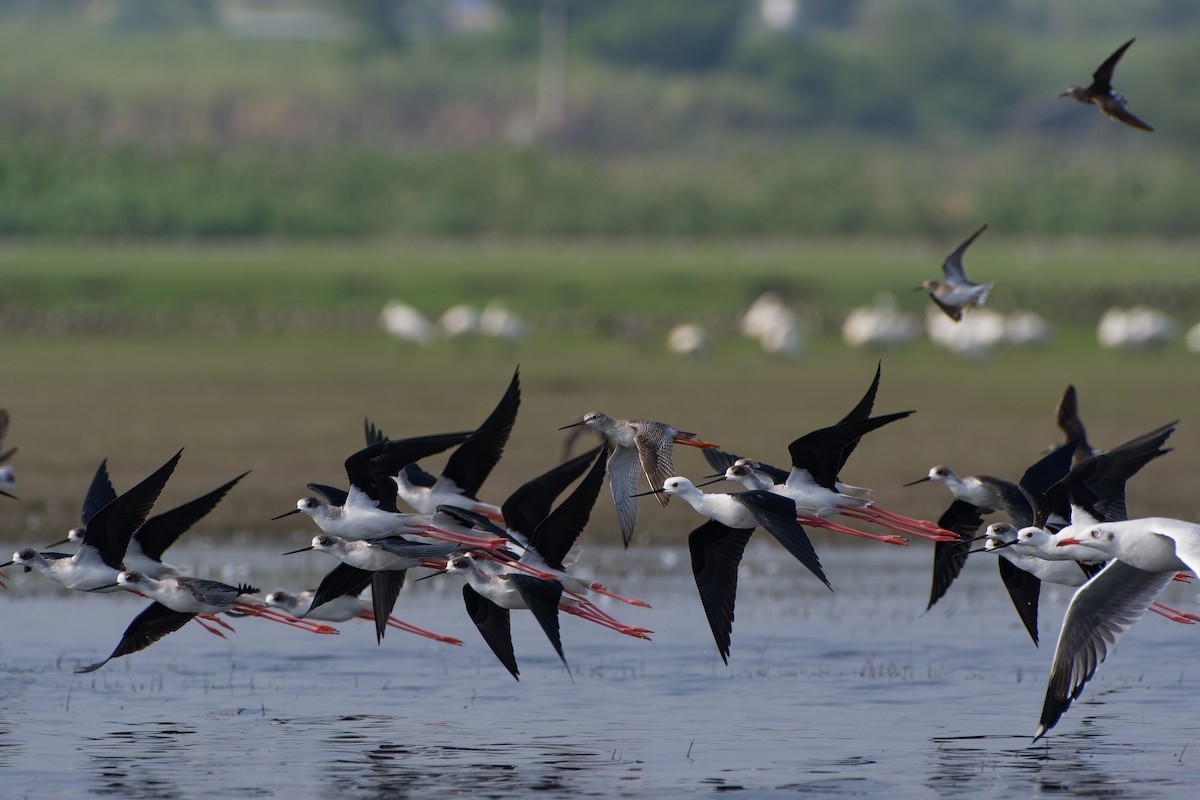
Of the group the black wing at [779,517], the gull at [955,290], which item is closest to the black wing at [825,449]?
the black wing at [779,517]

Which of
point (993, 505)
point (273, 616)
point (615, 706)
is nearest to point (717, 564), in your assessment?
point (615, 706)

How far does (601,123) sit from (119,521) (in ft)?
245

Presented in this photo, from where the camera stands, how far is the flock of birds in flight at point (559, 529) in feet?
47.5

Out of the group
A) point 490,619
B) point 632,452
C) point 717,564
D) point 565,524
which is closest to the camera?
point 565,524

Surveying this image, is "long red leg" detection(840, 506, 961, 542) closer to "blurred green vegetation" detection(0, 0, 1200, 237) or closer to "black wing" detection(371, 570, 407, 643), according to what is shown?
"black wing" detection(371, 570, 407, 643)

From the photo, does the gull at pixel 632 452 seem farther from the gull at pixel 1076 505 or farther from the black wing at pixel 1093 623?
the black wing at pixel 1093 623

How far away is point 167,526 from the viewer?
52.2ft

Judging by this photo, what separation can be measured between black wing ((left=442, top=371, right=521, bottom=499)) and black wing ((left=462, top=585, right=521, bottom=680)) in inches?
34.4

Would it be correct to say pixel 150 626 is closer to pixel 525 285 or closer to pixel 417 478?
pixel 417 478

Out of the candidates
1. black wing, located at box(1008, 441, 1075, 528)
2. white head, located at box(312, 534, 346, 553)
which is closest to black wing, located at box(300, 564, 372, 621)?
white head, located at box(312, 534, 346, 553)

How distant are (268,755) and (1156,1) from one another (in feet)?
410

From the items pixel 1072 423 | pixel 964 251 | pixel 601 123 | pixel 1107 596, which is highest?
pixel 601 123

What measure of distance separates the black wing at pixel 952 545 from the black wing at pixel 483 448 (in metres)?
3.37

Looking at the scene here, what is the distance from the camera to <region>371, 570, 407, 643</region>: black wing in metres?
→ 16.1
